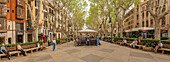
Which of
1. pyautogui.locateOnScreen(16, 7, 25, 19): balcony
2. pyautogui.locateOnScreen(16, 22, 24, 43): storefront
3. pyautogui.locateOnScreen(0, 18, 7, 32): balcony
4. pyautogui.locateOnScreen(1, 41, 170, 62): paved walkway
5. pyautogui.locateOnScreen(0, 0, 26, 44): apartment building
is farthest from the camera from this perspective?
pyautogui.locateOnScreen(16, 22, 24, 43): storefront

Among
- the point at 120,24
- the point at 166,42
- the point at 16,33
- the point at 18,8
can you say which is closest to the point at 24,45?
the point at 16,33

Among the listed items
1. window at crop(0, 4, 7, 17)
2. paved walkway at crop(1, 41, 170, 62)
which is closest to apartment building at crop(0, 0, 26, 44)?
window at crop(0, 4, 7, 17)

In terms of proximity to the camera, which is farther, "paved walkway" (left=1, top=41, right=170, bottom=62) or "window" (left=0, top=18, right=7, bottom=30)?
"window" (left=0, top=18, right=7, bottom=30)

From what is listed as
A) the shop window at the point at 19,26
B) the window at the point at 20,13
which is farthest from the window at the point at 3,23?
the window at the point at 20,13

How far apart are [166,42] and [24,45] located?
13.7m

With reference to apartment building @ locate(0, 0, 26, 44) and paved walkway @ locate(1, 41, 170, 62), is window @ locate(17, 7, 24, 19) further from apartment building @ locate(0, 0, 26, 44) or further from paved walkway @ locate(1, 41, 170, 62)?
paved walkway @ locate(1, 41, 170, 62)

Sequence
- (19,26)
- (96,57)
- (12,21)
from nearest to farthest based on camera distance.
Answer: (96,57)
(12,21)
(19,26)

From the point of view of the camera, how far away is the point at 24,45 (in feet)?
24.8

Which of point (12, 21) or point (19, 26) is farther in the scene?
point (19, 26)

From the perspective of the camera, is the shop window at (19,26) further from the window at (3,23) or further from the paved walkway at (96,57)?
the paved walkway at (96,57)

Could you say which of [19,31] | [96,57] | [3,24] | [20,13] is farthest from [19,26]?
[96,57]

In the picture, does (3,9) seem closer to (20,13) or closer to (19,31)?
(20,13)

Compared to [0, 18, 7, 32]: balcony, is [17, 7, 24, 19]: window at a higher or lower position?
higher

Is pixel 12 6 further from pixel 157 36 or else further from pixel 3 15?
pixel 157 36
